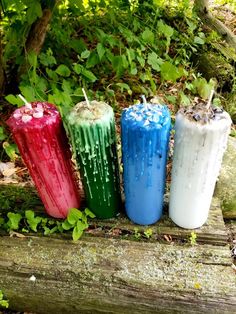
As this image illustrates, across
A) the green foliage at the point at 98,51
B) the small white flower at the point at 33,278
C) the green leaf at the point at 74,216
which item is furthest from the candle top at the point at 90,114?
the small white flower at the point at 33,278

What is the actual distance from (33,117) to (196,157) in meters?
0.68

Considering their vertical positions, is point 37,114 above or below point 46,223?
above

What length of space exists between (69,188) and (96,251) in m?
0.33

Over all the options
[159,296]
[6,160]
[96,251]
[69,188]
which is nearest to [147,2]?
[6,160]

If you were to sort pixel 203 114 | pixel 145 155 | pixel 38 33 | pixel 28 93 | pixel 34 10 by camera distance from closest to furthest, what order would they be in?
pixel 203 114, pixel 145 155, pixel 34 10, pixel 28 93, pixel 38 33

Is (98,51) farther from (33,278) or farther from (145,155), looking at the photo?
(33,278)

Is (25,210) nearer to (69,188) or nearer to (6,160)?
(69,188)

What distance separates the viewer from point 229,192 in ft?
6.98

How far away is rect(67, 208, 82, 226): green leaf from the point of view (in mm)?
1750

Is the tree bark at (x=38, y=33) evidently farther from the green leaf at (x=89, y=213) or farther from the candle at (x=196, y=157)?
the candle at (x=196, y=157)

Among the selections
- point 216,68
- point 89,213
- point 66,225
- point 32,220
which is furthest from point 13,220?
point 216,68

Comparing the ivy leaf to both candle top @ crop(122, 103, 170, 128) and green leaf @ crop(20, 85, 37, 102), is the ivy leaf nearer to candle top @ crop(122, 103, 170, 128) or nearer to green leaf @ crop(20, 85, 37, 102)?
green leaf @ crop(20, 85, 37, 102)

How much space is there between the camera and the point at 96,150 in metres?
1.51

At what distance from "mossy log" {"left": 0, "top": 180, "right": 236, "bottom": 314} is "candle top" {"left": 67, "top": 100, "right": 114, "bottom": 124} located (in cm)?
65
